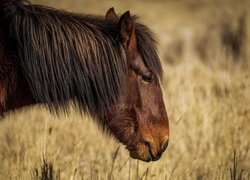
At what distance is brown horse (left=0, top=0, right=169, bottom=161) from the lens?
11.5 feet

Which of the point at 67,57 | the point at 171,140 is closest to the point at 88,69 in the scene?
the point at 67,57

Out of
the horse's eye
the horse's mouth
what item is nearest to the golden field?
the horse's mouth

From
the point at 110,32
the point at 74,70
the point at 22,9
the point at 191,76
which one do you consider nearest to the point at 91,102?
the point at 74,70

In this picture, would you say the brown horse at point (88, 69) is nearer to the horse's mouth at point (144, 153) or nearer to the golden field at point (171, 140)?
the horse's mouth at point (144, 153)

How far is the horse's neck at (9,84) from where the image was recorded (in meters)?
3.46

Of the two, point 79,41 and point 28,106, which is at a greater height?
point 79,41

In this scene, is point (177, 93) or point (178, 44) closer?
point (177, 93)

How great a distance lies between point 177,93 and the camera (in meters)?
7.27

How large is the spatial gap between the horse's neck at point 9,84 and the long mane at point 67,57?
0.06m

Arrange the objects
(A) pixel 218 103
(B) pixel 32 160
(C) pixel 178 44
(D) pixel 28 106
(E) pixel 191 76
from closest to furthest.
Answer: (D) pixel 28 106
(B) pixel 32 160
(A) pixel 218 103
(E) pixel 191 76
(C) pixel 178 44

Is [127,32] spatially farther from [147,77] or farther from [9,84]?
[9,84]

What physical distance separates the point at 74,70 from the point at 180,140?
2.70 m

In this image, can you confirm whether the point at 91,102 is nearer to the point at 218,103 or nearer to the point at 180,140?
the point at 180,140

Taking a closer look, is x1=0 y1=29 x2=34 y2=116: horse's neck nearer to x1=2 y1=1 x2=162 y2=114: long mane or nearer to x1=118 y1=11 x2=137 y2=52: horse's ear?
x1=2 y1=1 x2=162 y2=114: long mane
